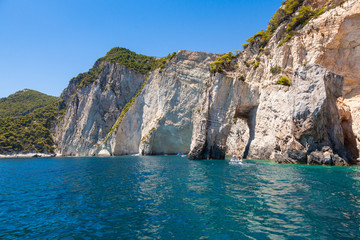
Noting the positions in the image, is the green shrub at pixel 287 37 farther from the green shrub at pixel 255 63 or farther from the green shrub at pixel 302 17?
the green shrub at pixel 255 63

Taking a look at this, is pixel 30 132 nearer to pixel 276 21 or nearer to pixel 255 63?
pixel 255 63

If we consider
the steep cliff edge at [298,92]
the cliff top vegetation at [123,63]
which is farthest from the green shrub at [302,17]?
the cliff top vegetation at [123,63]

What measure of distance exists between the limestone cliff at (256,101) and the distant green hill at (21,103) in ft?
120

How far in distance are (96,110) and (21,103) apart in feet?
202

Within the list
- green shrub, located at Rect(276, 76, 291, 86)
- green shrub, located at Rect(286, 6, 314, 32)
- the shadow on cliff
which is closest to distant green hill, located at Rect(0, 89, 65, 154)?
the shadow on cliff

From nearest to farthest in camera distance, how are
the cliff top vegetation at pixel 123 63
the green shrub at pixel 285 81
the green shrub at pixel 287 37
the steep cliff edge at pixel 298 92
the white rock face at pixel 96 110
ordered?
the steep cliff edge at pixel 298 92 → the green shrub at pixel 285 81 → the green shrub at pixel 287 37 → the white rock face at pixel 96 110 → the cliff top vegetation at pixel 123 63

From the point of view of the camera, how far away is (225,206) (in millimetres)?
10844

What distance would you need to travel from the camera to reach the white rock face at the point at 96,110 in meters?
81.9

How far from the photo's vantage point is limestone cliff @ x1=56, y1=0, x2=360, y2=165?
2891 centimetres

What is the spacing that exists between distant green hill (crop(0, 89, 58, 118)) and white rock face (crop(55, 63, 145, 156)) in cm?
2993

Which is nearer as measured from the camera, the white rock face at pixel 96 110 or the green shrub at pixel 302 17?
the green shrub at pixel 302 17

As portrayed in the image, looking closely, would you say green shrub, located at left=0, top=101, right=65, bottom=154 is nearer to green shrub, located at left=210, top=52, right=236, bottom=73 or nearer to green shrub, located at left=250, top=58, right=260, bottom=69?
green shrub, located at left=210, top=52, right=236, bottom=73

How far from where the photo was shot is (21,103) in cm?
11644

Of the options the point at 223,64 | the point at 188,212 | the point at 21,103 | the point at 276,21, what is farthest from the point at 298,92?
the point at 21,103
